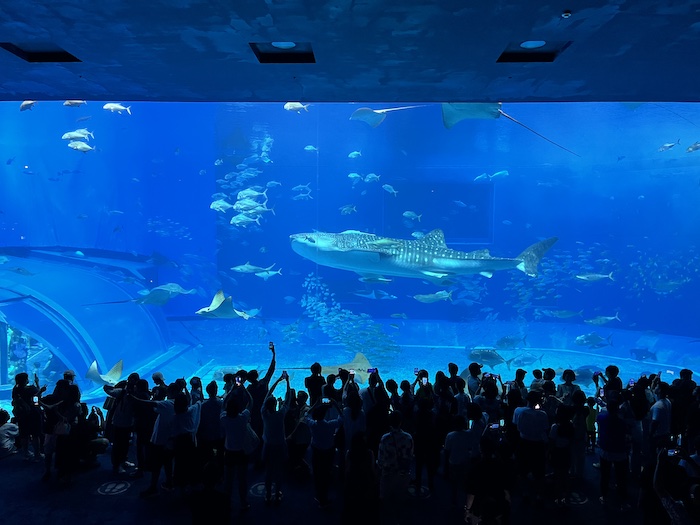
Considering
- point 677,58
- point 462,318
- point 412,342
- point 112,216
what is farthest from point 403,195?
point 677,58

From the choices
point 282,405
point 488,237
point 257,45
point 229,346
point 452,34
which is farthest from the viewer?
point 488,237

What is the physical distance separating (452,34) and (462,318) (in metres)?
40.6

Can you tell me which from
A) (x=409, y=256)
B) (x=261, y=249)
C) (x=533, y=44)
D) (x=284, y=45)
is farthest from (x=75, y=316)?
(x=533, y=44)

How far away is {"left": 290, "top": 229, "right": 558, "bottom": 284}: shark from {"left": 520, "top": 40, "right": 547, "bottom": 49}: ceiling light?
1005 centimetres

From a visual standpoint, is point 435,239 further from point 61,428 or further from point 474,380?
point 61,428

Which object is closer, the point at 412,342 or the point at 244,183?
the point at 412,342

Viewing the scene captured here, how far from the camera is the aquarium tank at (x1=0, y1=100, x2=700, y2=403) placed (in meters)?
20.1

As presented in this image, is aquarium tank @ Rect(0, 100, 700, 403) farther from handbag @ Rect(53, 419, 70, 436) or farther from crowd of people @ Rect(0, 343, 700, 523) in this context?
handbag @ Rect(53, 419, 70, 436)

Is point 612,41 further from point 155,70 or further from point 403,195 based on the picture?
point 403,195

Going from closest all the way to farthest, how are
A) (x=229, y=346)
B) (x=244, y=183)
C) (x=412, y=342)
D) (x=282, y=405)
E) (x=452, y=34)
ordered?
(x=452, y=34) → (x=282, y=405) → (x=229, y=346) → (x=412, y=342) → (x=244, y=183)

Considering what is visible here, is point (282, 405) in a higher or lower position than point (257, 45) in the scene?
lower

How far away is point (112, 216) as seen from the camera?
41250mm

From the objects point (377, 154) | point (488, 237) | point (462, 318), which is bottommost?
point (462, 318)

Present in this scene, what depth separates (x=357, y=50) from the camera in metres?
4.25
